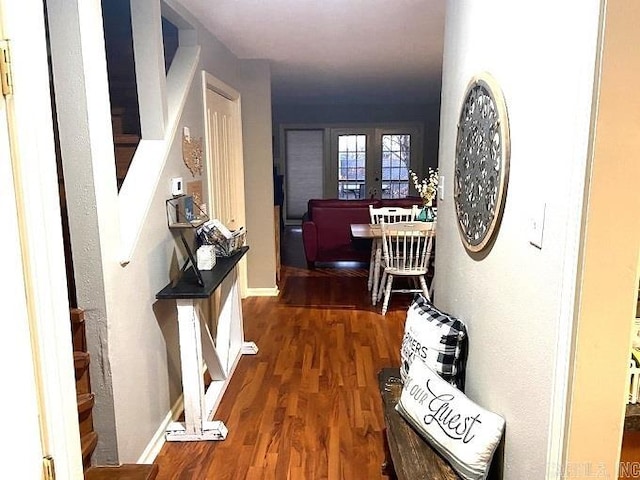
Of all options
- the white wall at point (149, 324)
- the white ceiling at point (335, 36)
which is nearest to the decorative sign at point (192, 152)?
the white wall at point (149, 324)

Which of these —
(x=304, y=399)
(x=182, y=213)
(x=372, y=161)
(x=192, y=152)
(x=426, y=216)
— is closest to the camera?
(x=182, y=213)

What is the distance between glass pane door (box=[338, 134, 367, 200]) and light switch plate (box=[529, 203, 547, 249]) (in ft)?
27.1

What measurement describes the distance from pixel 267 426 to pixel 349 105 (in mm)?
7422

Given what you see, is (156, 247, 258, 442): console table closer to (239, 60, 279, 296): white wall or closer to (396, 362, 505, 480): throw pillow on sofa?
(396, 362, 505, 480): throw pillow on sofa

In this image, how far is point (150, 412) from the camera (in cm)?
230

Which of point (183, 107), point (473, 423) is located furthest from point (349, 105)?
point (473, 423)

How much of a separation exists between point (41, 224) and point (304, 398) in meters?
2.19

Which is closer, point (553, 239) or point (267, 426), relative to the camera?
point (553, 239)

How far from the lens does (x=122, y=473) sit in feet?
6.22

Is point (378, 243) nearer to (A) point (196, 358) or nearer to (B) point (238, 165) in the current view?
(B) point (238, 165)

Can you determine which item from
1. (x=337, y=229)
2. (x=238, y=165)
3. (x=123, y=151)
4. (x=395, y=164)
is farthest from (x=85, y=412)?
(x=395, y=164)

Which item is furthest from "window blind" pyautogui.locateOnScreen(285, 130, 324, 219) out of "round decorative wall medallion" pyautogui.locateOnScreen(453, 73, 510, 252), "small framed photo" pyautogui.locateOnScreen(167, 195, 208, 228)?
"round decorative wall medallion" pyautogui.locateOnScreen(453, 73, 510, 252)

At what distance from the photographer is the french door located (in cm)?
924

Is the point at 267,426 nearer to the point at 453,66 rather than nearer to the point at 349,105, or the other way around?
the point at 453,66
